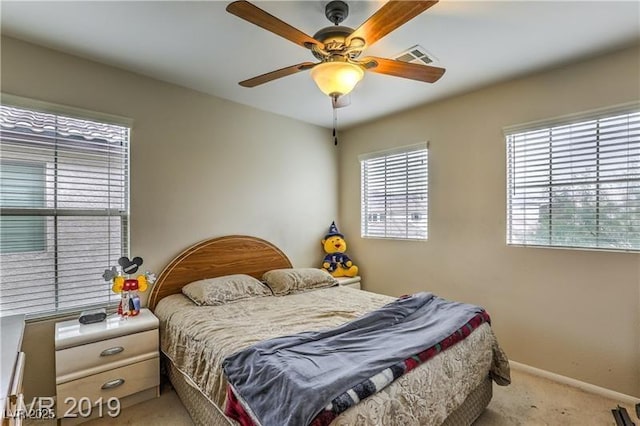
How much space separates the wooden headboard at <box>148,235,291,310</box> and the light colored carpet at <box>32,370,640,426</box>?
84 cm

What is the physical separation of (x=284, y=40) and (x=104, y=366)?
2.57 meters

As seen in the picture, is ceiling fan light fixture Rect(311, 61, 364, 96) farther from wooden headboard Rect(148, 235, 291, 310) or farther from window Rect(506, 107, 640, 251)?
wooden headboard Rect(148, 235, 291, 310)

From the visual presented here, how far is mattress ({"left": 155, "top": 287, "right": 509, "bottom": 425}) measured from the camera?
139 centimetres

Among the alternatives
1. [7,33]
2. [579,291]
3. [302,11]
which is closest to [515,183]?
[579,291]

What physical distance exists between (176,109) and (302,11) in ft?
5.43

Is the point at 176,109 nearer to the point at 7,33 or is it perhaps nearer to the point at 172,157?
the point at 172,157

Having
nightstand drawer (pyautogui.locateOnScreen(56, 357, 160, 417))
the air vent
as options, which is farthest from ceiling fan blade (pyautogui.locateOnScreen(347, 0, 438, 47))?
nightstand drawer (pyautogui.locateOnScreen(56, 357, 160, 417))

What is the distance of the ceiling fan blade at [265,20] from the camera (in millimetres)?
1330

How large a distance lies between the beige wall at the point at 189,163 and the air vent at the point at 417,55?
1807 mm

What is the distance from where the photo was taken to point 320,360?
150cm

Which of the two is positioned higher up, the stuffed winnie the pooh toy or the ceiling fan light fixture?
the ceiling fan light fixture

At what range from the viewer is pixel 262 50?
2334mm

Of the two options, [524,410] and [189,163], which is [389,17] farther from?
[524,410]

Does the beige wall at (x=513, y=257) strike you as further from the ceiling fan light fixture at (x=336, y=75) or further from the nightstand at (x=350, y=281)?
the ceiling fan light fixture at (x=336, y=75)
